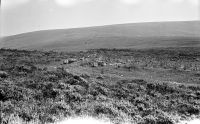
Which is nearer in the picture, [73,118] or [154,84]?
[73,118]

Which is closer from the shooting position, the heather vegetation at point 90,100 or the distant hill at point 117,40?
the heather vegetation at point 90,100

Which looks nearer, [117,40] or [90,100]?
[90,100]

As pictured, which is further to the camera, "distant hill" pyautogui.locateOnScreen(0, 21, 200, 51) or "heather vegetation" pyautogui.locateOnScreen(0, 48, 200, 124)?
"distant hill" pyautogui.locateOnScreen(0, 21, 200, 51)

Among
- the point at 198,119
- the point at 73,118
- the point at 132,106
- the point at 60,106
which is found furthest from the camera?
the point at 132,106

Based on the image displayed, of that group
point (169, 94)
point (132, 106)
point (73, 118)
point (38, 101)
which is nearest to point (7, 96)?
point (38, 101)

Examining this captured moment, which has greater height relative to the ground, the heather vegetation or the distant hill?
the distant hill

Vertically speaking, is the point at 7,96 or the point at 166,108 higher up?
the point at 7,96

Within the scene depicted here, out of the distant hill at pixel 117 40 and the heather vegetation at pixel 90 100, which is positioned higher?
the distant hill at pixel 117 40

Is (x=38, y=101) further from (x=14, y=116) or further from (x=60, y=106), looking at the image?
(x=14, y=116)

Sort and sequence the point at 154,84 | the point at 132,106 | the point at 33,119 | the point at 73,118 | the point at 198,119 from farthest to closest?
the point at 154,84 → the point at 132,106 → the point at 198,119 → the point at 73,118 → the point at 33,119

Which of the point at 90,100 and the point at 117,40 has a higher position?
the point at 117,40
